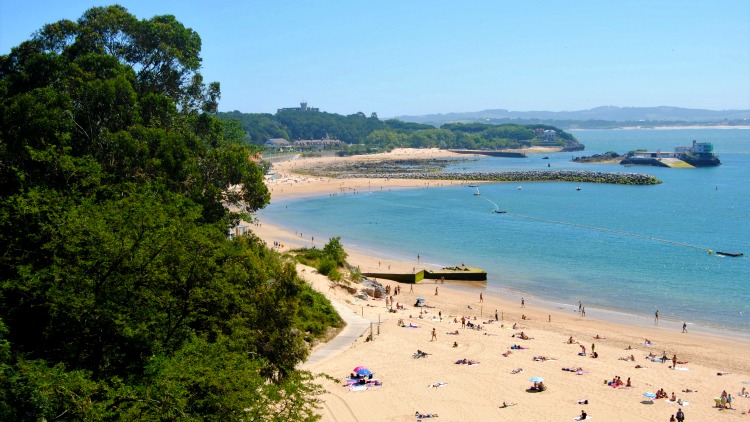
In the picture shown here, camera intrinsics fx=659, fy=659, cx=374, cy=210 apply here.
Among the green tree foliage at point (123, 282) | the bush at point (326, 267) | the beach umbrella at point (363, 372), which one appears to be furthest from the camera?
the bush at point (326, 267)

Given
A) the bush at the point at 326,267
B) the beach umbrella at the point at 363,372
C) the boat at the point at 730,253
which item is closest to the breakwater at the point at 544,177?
the boat at the point at 730,253

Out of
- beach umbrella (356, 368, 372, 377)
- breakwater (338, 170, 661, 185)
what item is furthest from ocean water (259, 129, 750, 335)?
beach umbrella (356, 368, 372, 377)

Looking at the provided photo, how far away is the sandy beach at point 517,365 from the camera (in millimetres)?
21688

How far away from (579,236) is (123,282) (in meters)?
52.0

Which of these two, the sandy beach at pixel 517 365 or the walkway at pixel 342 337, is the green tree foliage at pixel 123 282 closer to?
the walkway at pixel 342 337

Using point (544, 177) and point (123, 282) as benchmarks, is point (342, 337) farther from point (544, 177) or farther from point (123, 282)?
point (544, 177)

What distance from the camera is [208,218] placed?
93.6 ft

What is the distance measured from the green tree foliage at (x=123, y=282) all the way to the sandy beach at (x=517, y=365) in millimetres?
3217

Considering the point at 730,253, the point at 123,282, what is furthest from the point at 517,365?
the point at 730,253

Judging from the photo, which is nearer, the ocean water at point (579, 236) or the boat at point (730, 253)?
the ocean water at point (579, 236)

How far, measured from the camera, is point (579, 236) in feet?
199

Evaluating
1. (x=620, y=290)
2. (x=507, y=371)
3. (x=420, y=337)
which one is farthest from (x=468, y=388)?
(x=620, y=290)

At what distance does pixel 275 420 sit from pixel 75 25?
1151 inches

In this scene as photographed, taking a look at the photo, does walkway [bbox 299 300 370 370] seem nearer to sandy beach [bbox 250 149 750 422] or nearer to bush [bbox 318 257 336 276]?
sandy beach [bbox 250 149 750 422]
